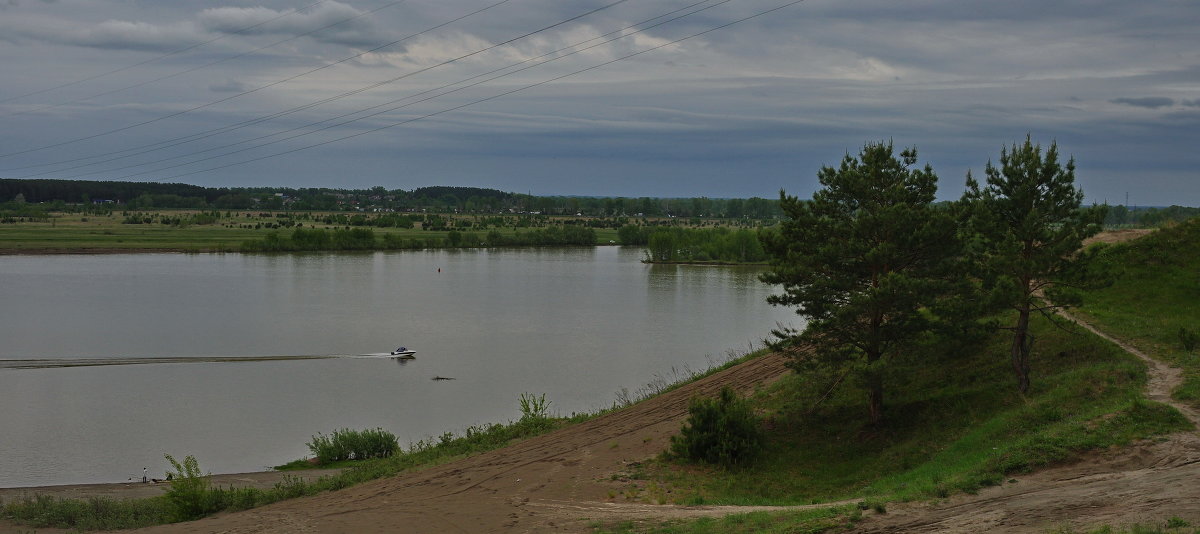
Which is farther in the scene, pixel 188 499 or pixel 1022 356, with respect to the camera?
pixel 188 499

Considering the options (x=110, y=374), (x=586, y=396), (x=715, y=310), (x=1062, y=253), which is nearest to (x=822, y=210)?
(x=1062, y=253)

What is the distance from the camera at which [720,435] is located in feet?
53.4

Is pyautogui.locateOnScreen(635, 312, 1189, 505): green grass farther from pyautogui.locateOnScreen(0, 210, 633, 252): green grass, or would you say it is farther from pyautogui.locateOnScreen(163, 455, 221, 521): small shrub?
pyautogui.locateOnScreen(0, 210, 633, 252): green grass

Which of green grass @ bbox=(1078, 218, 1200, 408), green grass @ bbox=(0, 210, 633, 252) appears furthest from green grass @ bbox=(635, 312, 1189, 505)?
green grass @ bbox=(0, 210, 633, 252)

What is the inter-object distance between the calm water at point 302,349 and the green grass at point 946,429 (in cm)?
1220

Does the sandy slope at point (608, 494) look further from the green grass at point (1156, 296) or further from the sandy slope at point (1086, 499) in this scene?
the green grass at point (1156, 296)

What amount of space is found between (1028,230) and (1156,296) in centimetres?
691

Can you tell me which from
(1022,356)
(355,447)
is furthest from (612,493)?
(355,447)

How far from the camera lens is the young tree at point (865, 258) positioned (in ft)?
51.9

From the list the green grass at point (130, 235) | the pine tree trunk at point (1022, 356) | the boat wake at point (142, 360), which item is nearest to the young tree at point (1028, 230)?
the pine tree trunk at point (1022, 356)

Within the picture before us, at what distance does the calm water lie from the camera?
87.8 feet

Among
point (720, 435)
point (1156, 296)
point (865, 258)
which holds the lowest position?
point (720, 435)

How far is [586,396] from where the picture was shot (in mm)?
30422

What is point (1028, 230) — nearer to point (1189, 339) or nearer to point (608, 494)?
point (1189, 339)
